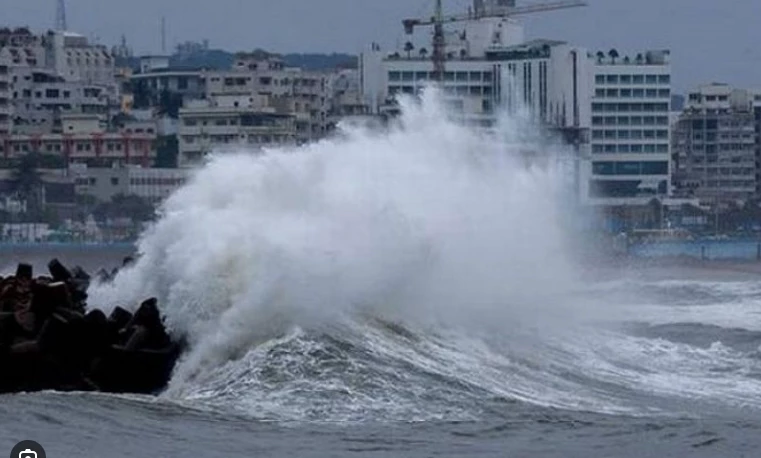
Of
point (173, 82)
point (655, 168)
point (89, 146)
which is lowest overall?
point (655, 168)

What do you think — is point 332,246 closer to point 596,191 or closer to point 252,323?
point 252,323

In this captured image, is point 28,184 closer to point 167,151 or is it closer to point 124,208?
point 124,208

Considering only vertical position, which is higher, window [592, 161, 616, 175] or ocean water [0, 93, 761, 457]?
ocean water [0, 93, 761, 457]

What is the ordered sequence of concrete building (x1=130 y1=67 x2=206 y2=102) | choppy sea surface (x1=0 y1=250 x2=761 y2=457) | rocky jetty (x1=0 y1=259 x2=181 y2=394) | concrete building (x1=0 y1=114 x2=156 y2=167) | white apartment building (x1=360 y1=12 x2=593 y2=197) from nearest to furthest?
1. choppy sea surface (x1=0 y1=250 x2=761 y2=457)
2. rocky jetty (x1=0 y1=259 x2=181 y2=394)
3. concrete building (x1=0 y1=114 x2=156 y2=167)
4. white apartment building (x1=360 y1=12 x2=593 y2=197)
5. concrete building (x1=130 y1=67 x2=206 y2=102)

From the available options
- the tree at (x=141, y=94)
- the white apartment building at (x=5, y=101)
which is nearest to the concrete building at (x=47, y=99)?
the white apartment building at (x=5, y=101)

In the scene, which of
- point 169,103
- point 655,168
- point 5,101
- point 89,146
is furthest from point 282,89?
point 655,168

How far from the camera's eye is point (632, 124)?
115 metres

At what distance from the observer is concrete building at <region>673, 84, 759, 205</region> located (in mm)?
123812

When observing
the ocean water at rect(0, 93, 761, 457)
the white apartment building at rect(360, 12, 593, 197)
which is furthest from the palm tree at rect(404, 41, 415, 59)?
the ocean water at rect(0, 93, 761, 457)

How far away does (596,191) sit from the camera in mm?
108750

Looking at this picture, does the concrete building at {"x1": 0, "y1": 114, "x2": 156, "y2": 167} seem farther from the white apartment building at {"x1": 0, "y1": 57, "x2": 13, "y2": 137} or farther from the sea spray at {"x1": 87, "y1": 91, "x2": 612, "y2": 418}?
the sea spray at {"x1": 87, "y1": 91, "x2": 612, "y2": 418}

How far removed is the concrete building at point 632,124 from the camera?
113062 mm

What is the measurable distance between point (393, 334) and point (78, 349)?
4.44 m

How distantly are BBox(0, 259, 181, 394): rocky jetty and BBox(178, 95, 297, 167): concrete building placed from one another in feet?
248
